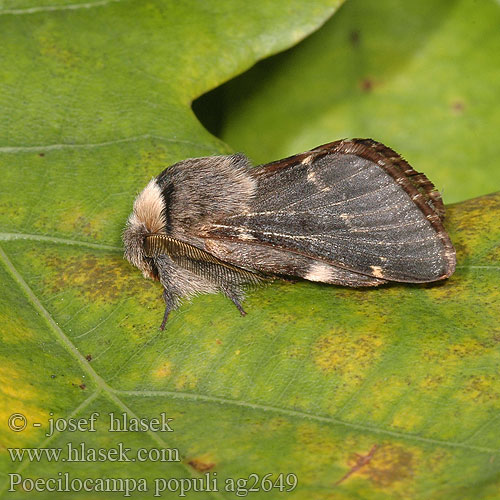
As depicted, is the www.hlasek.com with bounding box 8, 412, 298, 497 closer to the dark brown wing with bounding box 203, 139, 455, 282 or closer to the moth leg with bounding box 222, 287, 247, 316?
the moth leg with bounding box 222, 287, 247, 316

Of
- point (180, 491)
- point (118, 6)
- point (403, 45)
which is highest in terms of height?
point (403, 45)

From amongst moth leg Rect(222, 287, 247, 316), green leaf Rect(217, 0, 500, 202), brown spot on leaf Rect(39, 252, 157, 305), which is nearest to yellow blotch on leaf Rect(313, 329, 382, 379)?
moth leg Rect(222, 287, 247, 316)

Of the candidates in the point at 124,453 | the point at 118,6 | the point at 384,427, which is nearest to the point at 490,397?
the point at 384,427

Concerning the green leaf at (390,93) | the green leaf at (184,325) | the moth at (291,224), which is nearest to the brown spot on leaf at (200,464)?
the green leaf at (184,325)

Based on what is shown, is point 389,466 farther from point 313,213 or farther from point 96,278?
point 96,278

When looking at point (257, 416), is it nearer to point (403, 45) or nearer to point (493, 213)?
point (493, 213)

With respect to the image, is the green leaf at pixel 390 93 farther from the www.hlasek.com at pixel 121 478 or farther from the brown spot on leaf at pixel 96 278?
the www.hlasek.com at pixel 121 478
